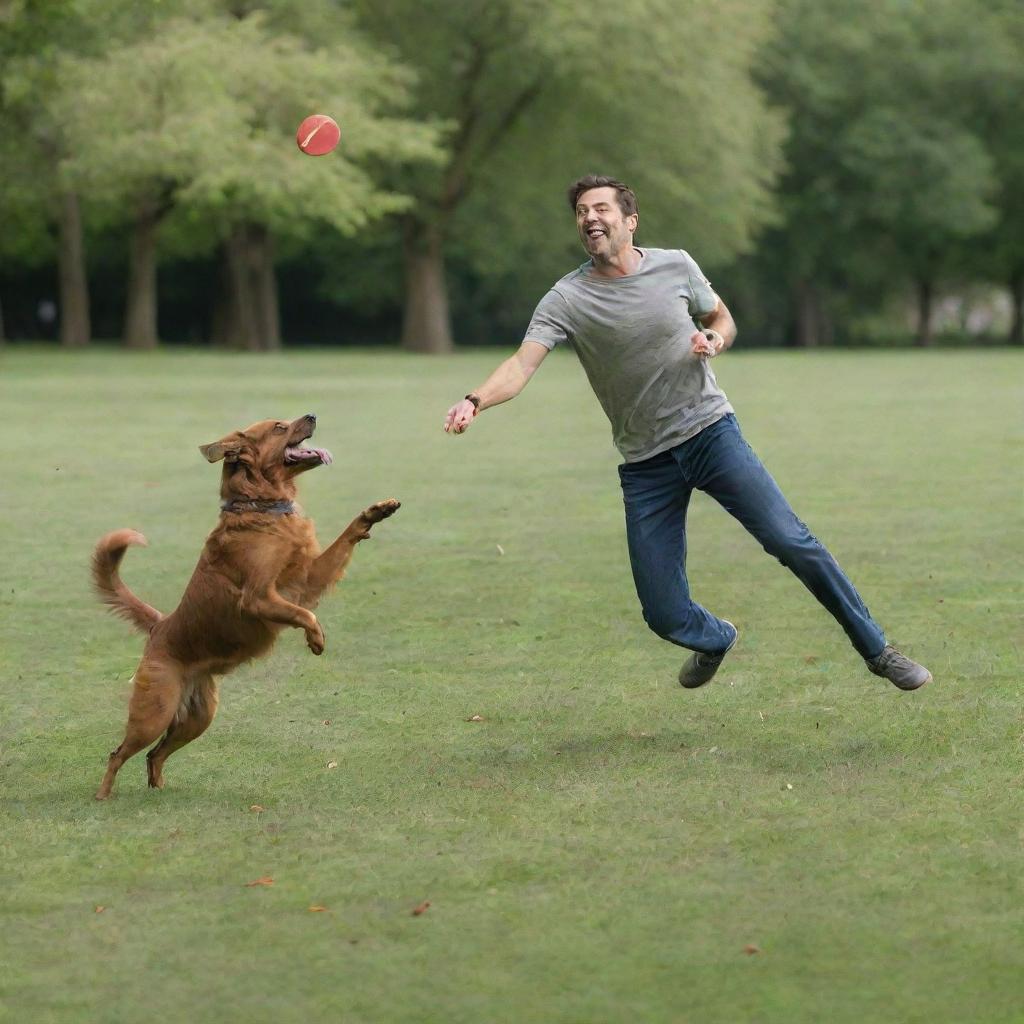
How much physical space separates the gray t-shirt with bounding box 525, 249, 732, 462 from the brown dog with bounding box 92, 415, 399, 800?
3.54 ft

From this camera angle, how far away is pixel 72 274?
54.2 meters

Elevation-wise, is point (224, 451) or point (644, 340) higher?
point (644, 340)

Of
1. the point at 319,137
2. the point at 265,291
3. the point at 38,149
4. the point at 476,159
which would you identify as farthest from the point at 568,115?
the point at 319,137

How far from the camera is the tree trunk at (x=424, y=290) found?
54562mm

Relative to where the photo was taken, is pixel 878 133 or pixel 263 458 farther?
pixel 878 133

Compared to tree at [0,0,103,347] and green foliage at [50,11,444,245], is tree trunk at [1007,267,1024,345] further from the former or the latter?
tree at [0,0,103,347]

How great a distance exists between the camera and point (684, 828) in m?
5.61

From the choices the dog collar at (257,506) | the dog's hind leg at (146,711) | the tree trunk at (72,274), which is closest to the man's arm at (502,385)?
the dog collar at (257,506)

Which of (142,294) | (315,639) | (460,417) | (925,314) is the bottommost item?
(925,314)

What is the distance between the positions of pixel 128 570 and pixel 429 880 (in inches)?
260

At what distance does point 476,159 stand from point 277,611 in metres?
47.8

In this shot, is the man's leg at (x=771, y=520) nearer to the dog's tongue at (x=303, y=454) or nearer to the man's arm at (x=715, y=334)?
the man's arm at (x=715, y=334)

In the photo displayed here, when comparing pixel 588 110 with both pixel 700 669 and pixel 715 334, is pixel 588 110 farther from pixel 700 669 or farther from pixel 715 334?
pixel 715 334

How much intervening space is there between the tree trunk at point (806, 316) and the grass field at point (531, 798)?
58879mm
